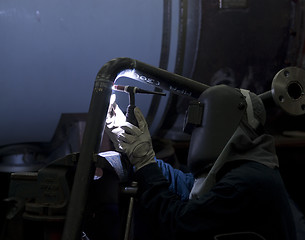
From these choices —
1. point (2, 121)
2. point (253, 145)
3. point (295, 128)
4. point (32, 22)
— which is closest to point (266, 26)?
point (295, 128)

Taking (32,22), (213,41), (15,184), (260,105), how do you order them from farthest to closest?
1. (213,41)
2. (32,22)
3. (260,105)
4. (15,184)

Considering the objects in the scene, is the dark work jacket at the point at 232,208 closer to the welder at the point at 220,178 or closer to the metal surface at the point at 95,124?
the welder at the point at 220,178

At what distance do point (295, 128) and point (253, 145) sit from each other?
1.15m

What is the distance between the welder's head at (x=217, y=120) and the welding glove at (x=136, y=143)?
13 centimetres

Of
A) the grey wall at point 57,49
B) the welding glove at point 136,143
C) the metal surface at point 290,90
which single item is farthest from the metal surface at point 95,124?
the grey wall at point 57,49

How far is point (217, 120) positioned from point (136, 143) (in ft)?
0.80

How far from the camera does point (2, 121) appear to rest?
4.64 feet

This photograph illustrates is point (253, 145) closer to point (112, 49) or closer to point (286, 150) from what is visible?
point (112, 49)

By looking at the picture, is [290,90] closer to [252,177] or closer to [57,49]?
[252,177]

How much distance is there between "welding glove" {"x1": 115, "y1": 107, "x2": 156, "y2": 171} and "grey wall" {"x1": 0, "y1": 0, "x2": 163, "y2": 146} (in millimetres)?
484

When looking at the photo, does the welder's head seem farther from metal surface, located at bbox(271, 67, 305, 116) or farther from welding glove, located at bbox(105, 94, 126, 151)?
welding glove, located at bbox(105, 94, 126, 151)

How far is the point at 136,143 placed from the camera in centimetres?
104

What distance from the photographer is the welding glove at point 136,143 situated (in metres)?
1.04

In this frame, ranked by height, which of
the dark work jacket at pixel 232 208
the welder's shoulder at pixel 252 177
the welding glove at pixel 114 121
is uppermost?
the welding glove at pixel 114 121
